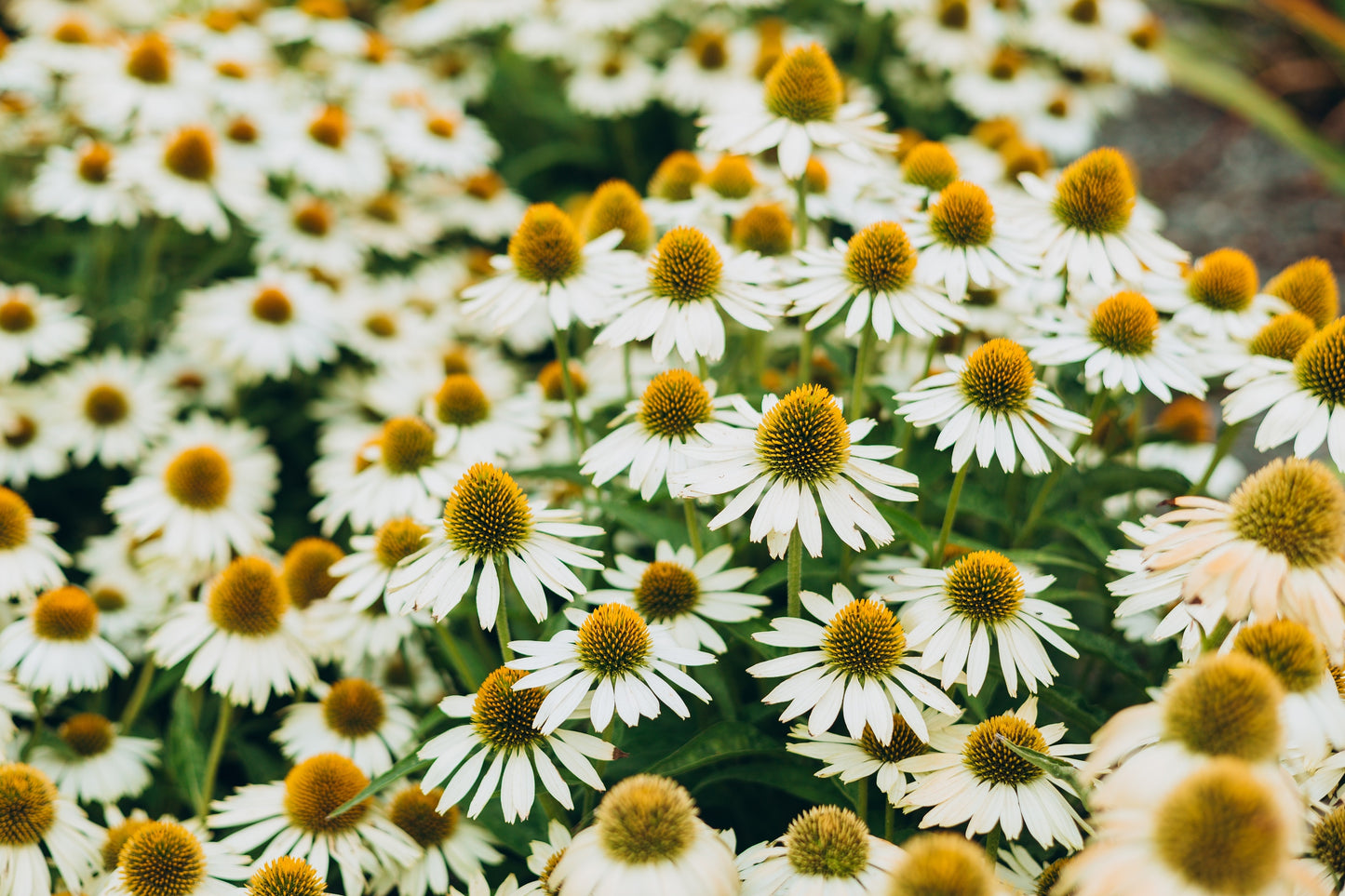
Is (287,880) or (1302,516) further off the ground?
(1302,516)

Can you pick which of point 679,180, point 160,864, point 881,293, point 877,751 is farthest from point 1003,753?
point 679,180

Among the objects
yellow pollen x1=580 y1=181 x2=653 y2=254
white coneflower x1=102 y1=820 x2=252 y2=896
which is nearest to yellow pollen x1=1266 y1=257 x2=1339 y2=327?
yellow pollen x1=580 y1=181 x2=653 y2=254

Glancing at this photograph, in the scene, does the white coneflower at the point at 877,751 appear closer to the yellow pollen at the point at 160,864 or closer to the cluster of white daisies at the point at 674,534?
the cluster of white daisies at the point at 674,534

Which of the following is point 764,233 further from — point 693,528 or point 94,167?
point 94,167

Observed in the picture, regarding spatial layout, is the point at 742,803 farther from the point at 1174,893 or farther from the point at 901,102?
the point at 901,102

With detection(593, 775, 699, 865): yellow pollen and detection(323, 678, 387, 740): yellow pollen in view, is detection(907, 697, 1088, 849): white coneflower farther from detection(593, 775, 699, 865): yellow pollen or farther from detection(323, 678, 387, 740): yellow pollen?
detection(323, 678, 387, 740): yellow pollen
